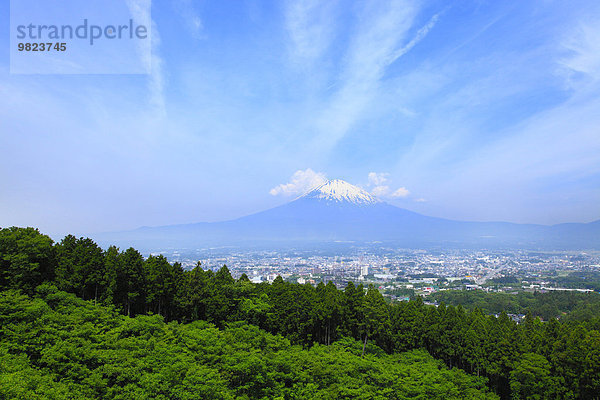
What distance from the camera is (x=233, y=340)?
13.3 metres

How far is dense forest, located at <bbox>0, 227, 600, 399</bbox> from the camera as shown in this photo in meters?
9.38

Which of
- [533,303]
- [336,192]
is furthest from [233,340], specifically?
[336,192]

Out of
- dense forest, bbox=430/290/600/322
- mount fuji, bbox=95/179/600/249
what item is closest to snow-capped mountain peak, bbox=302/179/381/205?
mount fuji, bbox=95/179/600/249

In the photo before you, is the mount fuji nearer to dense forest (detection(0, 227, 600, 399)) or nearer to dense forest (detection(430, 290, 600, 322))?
dense forest (detection(430, 290, 600, 322))

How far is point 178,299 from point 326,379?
11.9 m

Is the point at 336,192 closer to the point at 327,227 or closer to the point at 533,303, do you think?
the point at 327,227

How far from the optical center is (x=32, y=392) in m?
7.03

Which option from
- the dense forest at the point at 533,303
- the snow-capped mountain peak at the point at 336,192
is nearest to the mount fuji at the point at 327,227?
the snow-capped mountain peak at the point at 336,192

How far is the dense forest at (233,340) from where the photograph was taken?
30.8 ft

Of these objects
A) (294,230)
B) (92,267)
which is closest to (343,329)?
Result: (92,267)

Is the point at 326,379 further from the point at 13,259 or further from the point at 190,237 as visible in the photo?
the point at 190,237

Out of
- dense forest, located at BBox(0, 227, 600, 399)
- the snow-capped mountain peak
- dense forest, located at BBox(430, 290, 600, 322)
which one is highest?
the snow-capped mountain peak

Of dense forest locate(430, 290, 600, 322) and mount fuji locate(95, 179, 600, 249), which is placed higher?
mount fuji locate(95, 179, 600, 249)

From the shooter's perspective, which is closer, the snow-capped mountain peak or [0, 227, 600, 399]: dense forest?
[0, 227, 600, 399]: dense forest
